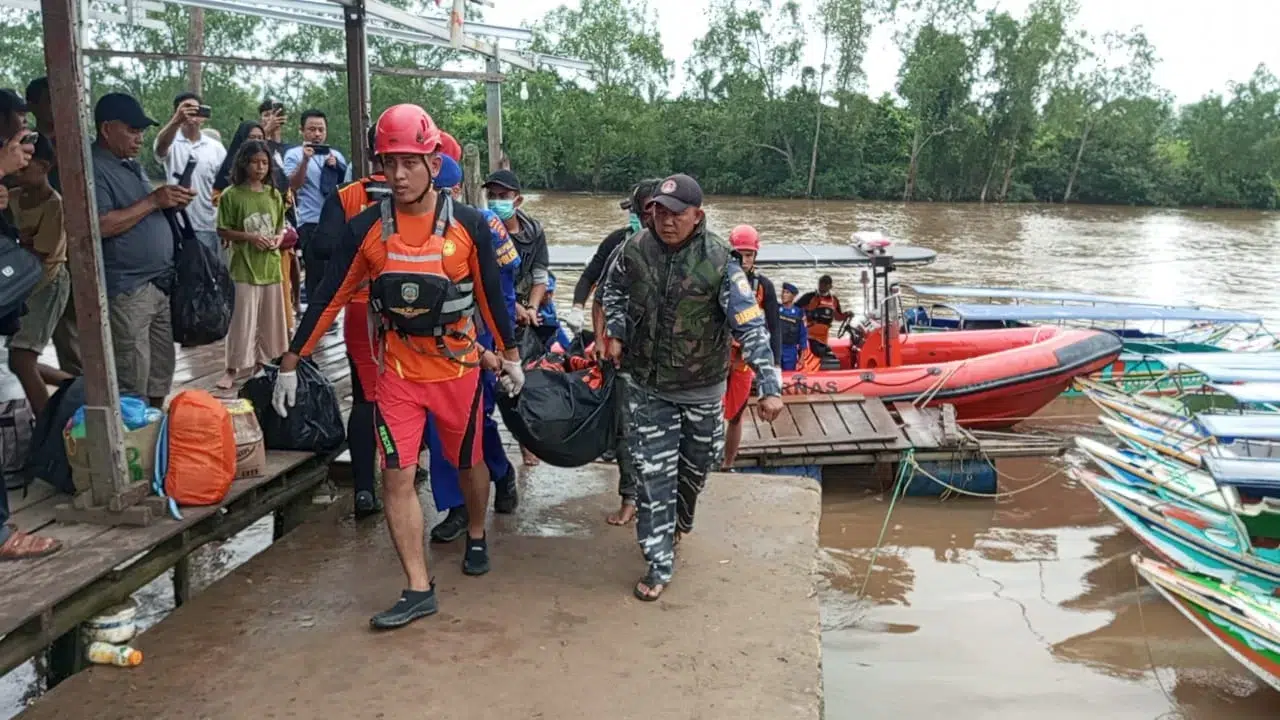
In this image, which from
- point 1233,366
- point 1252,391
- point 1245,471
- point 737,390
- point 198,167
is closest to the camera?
point 737,390

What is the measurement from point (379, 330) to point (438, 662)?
3.72ft

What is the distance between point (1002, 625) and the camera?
6.52m

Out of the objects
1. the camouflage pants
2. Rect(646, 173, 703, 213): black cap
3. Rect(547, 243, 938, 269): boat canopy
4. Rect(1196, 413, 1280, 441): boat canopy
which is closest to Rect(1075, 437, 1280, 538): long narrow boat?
Rect(1196, 413, 1280, 441): boat canopy

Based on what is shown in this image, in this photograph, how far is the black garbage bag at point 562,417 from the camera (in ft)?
14.0

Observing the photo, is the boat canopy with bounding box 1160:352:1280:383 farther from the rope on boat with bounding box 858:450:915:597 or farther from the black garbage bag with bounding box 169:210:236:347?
the black garbage bag with bounding box 169:210:236:347

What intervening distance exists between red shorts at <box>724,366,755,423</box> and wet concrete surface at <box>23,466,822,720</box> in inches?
35.5

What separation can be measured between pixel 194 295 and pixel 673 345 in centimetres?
224

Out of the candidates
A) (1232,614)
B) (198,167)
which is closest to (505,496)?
(198,167)

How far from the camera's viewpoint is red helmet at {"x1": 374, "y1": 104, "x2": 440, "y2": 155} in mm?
3238

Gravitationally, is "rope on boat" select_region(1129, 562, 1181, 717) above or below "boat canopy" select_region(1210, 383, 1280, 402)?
below

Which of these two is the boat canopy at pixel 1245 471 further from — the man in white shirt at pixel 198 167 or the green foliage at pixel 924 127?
the green foliage at pixel 924 127

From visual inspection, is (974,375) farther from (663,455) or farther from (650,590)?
(650,590)

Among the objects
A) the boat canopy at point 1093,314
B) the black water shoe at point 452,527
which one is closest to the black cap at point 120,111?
the black water shoe at point 452,527

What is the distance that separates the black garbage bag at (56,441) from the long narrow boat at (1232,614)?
5586 millimetres
